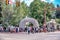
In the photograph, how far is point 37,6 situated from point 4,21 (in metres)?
9.06

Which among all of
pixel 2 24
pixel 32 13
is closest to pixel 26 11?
pixel 32 13

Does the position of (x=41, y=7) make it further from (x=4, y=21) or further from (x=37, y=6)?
(x=4, y=21)

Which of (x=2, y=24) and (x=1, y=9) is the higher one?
(x=1, y=9)

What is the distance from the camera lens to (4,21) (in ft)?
155

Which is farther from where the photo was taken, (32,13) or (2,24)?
(32,13)

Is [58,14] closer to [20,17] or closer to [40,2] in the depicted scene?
[40,2]

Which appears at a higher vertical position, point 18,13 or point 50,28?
point 18,13

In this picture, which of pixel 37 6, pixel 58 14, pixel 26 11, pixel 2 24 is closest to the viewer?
pixel 2 24

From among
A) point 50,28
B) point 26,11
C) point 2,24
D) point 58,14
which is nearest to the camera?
point 50,28

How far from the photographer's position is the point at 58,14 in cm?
7638

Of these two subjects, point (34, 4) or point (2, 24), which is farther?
point (34, 4)

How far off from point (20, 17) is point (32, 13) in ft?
15.2

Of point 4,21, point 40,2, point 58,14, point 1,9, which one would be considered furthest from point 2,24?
point 58,14

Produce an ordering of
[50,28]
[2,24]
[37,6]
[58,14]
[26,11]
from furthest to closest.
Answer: [58,14]
[26,11]
[37,6]
[2,24]
[50,28]
